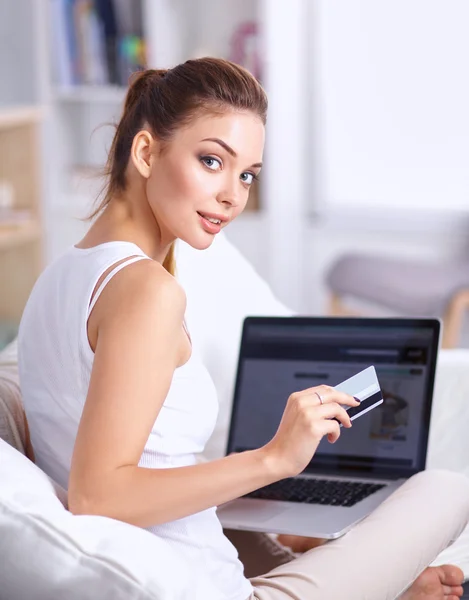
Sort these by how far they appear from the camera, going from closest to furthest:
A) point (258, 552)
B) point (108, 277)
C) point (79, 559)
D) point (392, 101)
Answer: point (79, 559), point (108, 277), point (258, 552), point (392, 101)

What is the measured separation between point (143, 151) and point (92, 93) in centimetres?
327

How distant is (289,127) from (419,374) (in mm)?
2602

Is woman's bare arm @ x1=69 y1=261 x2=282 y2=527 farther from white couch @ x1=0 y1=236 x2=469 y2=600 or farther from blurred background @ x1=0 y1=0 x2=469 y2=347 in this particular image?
blurred background @ x1=0 y1=0 x2=469 y2=347

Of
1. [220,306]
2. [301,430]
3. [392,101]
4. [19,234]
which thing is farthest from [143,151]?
[392,101]

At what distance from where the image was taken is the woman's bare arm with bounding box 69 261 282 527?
101 centimetres

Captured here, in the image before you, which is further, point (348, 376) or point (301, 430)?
point (348, 376)

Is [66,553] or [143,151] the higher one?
[143,151]

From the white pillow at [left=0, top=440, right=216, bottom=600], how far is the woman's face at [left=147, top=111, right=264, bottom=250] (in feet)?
1.27

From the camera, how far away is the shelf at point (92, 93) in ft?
14.3

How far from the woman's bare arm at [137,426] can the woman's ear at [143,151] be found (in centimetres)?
19

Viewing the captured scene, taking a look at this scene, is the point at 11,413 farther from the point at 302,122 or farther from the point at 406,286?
the point at 302,122

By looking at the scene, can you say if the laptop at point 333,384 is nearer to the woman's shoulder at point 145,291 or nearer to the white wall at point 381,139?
the woman's shoulder at point 145,291

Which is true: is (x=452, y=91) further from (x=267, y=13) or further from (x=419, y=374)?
(x=419, y=374)

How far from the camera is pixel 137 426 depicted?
40.0 inches
